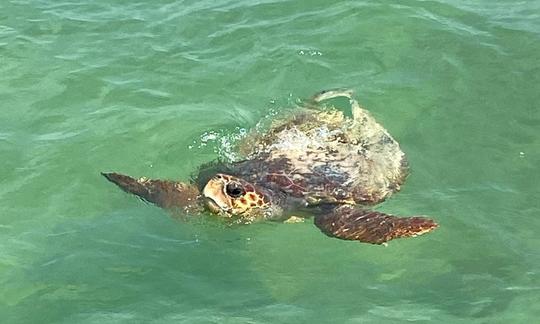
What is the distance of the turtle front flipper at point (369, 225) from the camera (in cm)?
666

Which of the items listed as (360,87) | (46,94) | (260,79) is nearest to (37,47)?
(46,94)

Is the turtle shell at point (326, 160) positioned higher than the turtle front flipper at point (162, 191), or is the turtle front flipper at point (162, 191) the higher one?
the turtle shell at point (326, 160)

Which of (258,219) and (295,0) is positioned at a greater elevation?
(295,0)

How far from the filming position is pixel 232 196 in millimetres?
7109

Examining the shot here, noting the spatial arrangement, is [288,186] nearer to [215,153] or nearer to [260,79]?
[215,153]

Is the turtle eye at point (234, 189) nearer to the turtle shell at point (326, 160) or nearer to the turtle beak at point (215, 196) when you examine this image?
the turtle beak at point (215, 196)

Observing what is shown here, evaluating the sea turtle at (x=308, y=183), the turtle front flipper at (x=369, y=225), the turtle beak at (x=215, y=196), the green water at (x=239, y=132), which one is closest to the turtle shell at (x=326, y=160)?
the sea turtle at (x=308, y=183)

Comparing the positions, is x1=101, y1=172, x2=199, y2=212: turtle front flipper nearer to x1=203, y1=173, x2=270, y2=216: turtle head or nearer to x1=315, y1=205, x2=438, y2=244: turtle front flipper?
x1=203, y1=173, x2=270, y2=216: turtle head

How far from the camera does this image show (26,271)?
6711mm

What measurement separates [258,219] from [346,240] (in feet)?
2.83

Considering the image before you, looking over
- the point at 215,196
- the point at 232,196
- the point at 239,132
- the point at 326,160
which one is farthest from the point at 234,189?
the point at 239,132

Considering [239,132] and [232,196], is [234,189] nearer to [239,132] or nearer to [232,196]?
[232,196]

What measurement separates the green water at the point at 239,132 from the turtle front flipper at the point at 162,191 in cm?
17

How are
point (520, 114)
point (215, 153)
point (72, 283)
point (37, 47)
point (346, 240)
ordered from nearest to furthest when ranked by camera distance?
point (72, 283) → point (346, 240) → point (215, 153) → point (520, 114) → point (37, 47)
